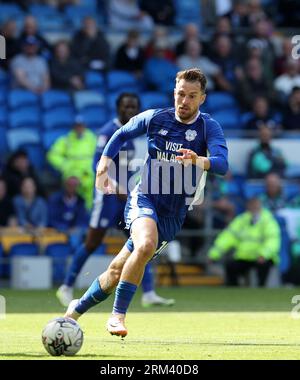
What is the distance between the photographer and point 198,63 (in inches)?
875

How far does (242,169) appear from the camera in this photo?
2070 cm

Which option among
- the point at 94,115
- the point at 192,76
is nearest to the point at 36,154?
the point at 94,115

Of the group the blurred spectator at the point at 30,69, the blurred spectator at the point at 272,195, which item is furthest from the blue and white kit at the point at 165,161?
the blurred spectator at the point at 30,69

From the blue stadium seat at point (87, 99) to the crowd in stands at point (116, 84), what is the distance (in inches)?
0.9

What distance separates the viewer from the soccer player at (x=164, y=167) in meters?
9.38

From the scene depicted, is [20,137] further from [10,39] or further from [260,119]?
[260,119]

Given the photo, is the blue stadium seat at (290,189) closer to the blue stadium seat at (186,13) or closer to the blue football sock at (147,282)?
the blue stadium seat at (186,13)

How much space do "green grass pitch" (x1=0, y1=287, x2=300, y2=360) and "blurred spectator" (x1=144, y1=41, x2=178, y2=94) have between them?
5.82 metres

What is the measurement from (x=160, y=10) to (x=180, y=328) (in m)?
13.4

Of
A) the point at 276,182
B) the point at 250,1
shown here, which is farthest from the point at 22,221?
the point at 250,1
